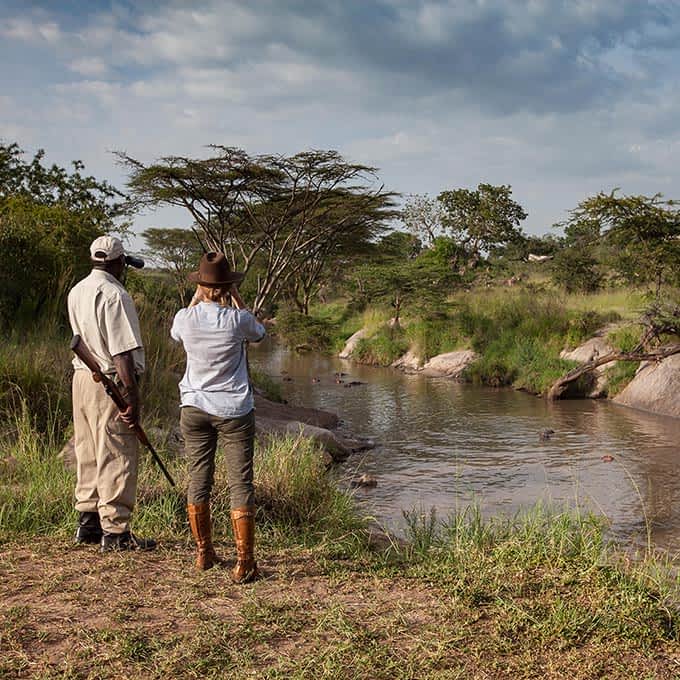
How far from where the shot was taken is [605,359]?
1334 centimetres

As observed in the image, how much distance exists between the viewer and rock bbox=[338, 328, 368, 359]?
22.9 meters

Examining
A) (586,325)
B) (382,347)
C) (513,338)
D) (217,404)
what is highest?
(586,325)

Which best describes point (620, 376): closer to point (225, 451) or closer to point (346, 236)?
point (346, 236)

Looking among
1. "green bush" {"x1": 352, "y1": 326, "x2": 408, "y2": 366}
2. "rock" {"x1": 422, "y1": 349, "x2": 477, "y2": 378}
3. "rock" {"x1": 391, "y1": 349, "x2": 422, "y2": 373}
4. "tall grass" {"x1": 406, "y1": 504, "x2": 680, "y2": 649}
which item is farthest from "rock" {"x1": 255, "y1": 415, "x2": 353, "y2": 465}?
"green bush" {"x1": 352, "y1": 326, "x2": 408, "y2": 366}

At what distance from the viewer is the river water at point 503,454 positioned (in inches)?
276

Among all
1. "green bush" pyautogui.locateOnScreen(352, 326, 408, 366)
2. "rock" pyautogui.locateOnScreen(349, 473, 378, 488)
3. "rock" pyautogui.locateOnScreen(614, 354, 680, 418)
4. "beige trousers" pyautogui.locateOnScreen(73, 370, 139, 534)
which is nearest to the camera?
"beige trousers" pyautogui.locateOnScreen(73, 370, 139, 534)

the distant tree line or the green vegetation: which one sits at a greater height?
the distant tree line

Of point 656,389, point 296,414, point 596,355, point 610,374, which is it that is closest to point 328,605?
point 296,414

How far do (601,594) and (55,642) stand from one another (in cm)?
224

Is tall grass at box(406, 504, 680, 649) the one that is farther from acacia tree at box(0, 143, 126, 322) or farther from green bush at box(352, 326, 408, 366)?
green bush at box(352, 326, 408, 366)

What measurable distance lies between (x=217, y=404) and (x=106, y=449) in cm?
69

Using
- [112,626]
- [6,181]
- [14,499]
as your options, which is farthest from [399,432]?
[6,181]

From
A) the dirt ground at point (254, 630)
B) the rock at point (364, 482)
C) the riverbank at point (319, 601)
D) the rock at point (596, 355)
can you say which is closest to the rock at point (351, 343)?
the rock at point (596, 355)

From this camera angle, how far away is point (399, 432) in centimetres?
1126
